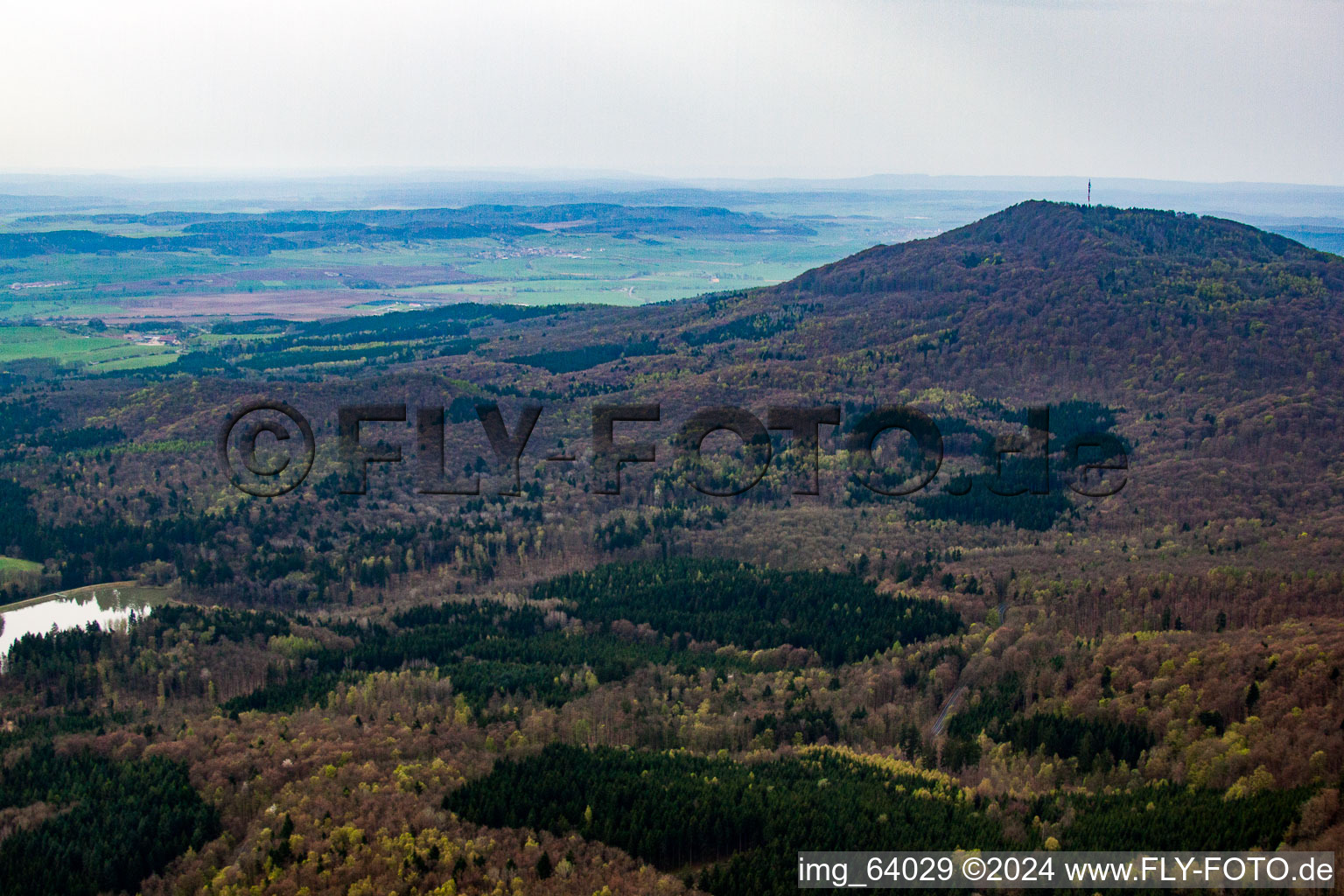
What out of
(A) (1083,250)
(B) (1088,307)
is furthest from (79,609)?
(A) (1083,250)

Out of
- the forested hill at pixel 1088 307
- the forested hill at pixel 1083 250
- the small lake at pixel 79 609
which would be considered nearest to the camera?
the small lake at pixel 79 609

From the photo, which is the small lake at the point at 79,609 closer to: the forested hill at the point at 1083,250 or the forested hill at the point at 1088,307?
the forested hill at the point at 1088,307

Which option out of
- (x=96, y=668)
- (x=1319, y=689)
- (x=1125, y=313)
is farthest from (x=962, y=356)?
(x=96, y=668)

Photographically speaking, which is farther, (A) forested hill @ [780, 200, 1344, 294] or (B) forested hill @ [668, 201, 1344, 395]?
(A) forested hill @ [780, 200, 1344, 294]

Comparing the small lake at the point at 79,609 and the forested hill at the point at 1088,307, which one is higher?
the forested hill at the point at 1088,307


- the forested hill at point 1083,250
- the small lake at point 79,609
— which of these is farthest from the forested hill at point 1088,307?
the small lake at point 79,609

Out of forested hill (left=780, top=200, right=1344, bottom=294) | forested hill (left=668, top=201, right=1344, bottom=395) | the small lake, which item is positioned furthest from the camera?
forested hill (left=780, top=200, right=1344, bottom=294)

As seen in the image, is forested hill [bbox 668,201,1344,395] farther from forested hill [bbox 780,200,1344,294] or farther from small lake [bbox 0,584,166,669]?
small lake [bbox 0,584,166,669]

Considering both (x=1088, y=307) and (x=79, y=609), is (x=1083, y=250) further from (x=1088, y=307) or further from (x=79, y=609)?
(x=79, y=609)

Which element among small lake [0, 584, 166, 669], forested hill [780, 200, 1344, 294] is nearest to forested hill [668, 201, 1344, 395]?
forested hill [780, 200, 1344, 294]

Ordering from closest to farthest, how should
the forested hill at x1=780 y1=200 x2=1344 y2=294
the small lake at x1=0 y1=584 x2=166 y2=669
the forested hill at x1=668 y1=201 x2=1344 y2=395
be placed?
the small lake at x1=0 y1=584 x2=166 y2=669 → the forested hill at x1=668 y1=201 x2=1344 y2=395 → the forested hill at x1=780 y1=200 x2=1344 y2=294
